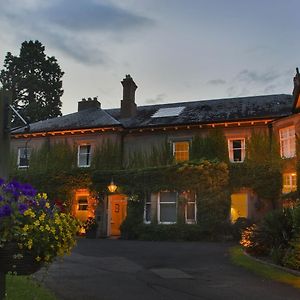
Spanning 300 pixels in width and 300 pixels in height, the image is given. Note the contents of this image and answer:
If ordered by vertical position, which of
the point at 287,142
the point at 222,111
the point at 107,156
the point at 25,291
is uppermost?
the point at 222,111

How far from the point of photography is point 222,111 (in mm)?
27172

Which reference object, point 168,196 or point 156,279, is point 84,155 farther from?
point 156,279

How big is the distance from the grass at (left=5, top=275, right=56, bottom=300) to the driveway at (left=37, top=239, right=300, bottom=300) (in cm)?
37

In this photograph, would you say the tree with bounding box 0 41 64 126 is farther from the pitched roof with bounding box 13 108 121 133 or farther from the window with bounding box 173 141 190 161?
the window with bounding box 173 141 190 161

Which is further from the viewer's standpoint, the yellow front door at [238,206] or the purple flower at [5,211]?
the yellow front door at [238,206]

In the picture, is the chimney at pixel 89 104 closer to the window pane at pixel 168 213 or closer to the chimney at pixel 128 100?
the chimney at pixel 128 100

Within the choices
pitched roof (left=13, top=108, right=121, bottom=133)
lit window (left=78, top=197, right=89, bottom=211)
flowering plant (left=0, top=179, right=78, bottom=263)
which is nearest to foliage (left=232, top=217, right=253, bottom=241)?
pitched roof (left=13, top=108, right=121, bottom=133)

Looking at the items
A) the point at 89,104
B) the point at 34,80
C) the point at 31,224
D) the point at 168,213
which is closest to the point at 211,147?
the point at 168,213

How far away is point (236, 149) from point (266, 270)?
1438cm

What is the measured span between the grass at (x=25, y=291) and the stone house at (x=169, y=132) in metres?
15.8

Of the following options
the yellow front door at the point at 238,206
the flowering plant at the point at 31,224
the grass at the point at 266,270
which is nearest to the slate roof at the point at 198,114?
the yellow front door at the point at 238,206

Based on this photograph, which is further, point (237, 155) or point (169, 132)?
point (169, 132)

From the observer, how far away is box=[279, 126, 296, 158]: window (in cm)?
2339

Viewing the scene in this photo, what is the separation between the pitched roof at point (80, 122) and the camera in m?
27.5
